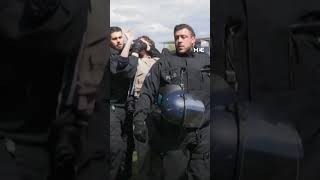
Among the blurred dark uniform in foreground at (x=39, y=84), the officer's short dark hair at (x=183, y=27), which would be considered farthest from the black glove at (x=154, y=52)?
Answer: the blurred dark uniform in foreground at (x=39, y=84)

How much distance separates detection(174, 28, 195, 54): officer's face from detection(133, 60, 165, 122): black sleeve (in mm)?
72

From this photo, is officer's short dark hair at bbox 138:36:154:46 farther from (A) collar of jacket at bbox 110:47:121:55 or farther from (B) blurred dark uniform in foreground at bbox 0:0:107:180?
(B) blurred dark uniform in foreground at bbox 0:0:107:180

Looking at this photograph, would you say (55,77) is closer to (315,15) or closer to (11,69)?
(11,69)

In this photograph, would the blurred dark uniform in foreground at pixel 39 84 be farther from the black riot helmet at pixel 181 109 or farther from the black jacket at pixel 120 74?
the black riot helmet at pixel 181 109

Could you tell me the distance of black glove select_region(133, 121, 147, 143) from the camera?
137cm

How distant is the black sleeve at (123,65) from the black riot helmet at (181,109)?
0.51 feet

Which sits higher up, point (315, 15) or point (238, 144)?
point (315, 15)

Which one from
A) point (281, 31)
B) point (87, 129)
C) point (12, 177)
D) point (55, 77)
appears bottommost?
point (12, 177)

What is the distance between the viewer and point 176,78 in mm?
1363

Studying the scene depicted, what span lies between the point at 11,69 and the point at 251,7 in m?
0.61

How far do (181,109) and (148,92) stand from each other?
0.45 ft

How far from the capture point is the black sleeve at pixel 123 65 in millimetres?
1329

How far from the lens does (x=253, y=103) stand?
1.32m

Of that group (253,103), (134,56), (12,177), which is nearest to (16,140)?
(12,177)
